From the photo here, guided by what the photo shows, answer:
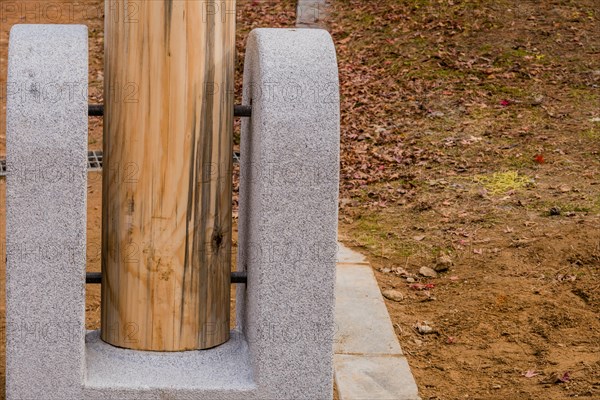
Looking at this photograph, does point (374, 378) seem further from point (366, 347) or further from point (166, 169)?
point (166, 169)

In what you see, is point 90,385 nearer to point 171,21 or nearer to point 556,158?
point 171,21

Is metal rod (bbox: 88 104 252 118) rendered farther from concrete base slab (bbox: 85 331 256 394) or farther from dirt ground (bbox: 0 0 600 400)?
dirt ground (bbox: 0 0 600 400)

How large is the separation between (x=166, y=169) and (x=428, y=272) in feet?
10.9

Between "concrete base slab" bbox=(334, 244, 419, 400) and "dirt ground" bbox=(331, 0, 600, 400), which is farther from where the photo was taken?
"dirt ground" bbox=(331, 0, 600, 400)

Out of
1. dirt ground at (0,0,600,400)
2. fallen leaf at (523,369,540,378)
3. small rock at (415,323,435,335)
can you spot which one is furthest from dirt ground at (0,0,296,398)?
fallen leaf at (523,369,540,378)

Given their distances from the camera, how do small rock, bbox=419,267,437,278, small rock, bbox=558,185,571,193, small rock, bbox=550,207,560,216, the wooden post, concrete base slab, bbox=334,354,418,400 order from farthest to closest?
1. small rock, bbox=558,185,571,193
2. small rock, bbox=550,207,560,216
3. small rock, bbox=419,267,437,278
4. concrete base slab, bbox=334,354,418,400
5. the wooden post

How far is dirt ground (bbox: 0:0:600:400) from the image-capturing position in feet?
19.3

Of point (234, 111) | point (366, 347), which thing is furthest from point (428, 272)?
point (234, 111)

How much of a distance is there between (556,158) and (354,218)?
2094mm

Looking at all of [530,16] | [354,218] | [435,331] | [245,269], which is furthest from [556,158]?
[245,269]

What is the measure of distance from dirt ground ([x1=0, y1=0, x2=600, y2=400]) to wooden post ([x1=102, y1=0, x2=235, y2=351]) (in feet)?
4.72

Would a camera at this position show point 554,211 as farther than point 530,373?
Yes

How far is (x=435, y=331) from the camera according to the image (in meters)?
6.09

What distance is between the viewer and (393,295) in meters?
6.54
